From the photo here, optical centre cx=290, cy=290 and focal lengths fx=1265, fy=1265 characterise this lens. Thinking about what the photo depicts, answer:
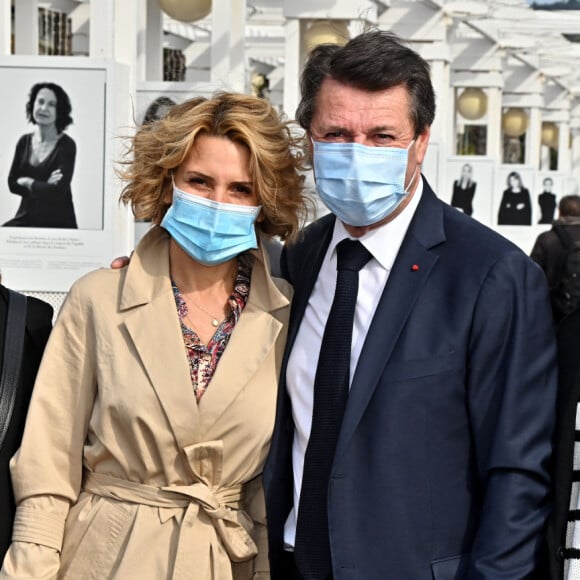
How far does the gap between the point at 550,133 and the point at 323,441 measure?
28.2 meters

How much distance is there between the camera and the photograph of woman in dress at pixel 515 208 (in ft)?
62.3

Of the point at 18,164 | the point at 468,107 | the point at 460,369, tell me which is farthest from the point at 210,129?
the point at 468,107

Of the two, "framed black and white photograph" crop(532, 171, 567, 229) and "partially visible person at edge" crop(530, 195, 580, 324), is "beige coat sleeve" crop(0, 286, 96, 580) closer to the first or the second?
"partially visible person at edge" crop(530, 195, 580, 324)

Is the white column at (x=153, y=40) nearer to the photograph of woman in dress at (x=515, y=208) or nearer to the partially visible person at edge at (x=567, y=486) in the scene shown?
the partially visible person at edge at (x=567, y=486)

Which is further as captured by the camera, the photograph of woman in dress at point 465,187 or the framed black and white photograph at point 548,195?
the framed black and white photograph at point 548,195

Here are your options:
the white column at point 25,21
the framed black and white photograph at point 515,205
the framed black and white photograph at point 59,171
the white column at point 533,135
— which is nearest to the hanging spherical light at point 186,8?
the white column at point 25,21

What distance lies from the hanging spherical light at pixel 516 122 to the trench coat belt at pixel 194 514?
2043 cm

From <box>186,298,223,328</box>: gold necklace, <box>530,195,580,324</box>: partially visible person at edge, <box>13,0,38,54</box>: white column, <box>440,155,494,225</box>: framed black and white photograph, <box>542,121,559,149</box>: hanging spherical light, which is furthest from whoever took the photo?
<box>542,121,559,149</box>: hanging spherical light

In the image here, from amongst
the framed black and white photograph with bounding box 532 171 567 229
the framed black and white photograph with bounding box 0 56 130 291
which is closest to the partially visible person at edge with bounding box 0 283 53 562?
the framed black and white photograph with bounding box 0 56 130 291

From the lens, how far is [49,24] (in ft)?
47.1

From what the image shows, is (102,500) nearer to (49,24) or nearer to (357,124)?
(357,124)

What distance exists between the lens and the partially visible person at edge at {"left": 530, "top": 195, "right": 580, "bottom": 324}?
3.73 m

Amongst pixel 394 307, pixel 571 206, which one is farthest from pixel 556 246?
pixel 394 307

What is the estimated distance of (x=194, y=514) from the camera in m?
3.27
